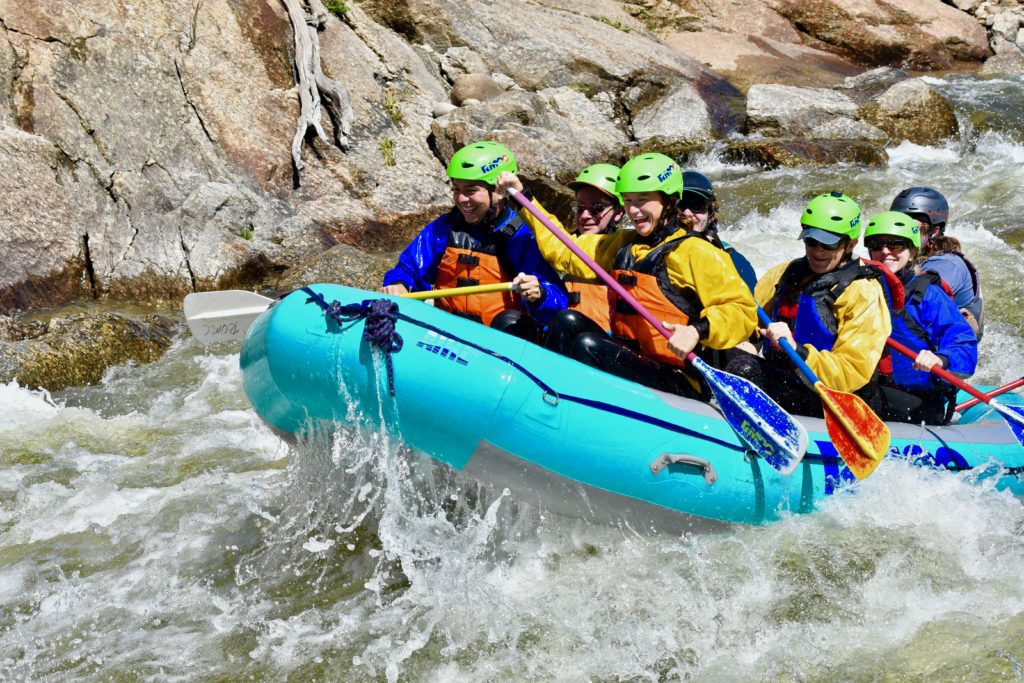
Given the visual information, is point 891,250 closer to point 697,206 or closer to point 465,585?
point 697,206

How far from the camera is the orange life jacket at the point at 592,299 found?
190 inches

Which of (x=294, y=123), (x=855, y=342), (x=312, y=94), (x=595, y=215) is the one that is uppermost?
(x=595, y=215)

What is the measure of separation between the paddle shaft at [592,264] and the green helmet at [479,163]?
5.0 inches

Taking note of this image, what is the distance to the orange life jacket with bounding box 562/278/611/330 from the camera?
4.82 metres

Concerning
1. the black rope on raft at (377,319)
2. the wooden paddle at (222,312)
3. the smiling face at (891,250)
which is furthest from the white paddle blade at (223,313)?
the smiling face at (891,250)

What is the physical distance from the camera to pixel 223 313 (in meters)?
4.60

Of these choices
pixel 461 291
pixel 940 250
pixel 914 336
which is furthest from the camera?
pixel 940 250

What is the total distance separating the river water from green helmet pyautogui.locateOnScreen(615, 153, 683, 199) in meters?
1.17

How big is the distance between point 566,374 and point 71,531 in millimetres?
2536

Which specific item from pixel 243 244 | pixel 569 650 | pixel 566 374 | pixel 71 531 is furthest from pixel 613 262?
pixel 243 244

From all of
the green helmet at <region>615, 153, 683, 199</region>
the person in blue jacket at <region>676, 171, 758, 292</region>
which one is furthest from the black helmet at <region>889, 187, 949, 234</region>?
the green helmet at <region>615, 153, 683, 199</region>

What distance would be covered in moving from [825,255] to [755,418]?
32.0 inches

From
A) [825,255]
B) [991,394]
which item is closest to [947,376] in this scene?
[991,394]

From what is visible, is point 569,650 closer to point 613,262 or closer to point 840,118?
point 613,262
